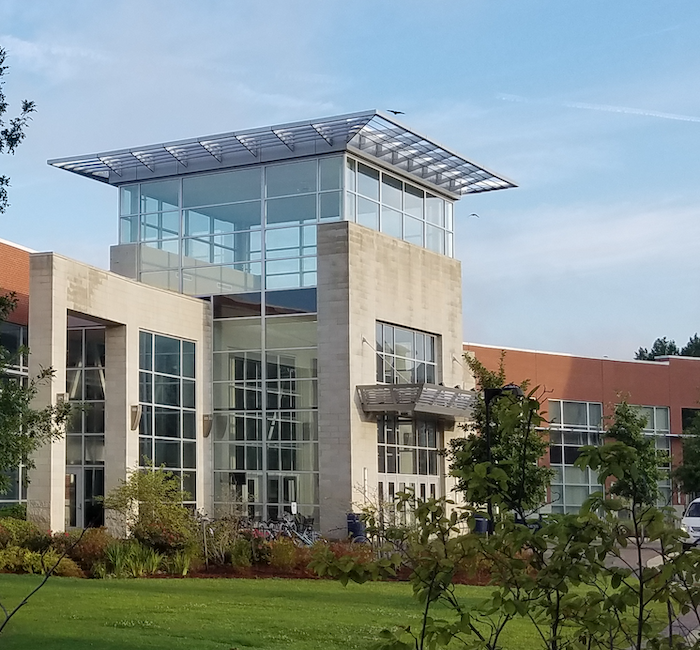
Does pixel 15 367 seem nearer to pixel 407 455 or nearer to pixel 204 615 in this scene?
pixel 407 455

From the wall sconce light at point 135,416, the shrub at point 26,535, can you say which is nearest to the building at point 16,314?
the wall sconce light at point 135,416

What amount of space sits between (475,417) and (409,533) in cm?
2856

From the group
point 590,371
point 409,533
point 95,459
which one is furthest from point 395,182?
point 409,533

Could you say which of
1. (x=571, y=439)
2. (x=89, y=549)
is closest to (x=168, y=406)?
(x=89, y=549)

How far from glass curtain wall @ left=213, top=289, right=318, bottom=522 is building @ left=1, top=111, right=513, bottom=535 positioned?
56mm

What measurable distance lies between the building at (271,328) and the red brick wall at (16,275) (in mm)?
1652

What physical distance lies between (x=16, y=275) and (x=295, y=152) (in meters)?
10.2

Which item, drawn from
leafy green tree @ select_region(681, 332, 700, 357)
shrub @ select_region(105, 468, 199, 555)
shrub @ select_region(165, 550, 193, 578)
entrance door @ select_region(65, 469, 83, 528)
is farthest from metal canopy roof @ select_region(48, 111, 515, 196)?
leafy green tree @ select_region(681, 332, 700, 357)

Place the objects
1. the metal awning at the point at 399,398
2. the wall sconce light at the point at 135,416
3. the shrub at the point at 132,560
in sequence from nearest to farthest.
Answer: the shrub at the point at 132,560, the wall sconce light at the point at 135,416, the metal awning at the point at 399,398

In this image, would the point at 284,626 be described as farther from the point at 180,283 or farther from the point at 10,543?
the point at 180,283

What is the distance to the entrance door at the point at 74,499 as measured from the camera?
3525 cm

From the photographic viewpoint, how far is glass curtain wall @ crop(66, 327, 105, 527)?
35.2 m

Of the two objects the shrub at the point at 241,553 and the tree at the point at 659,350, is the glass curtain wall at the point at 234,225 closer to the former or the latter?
the shrub at the point at 241,553

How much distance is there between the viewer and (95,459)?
35438 mm
